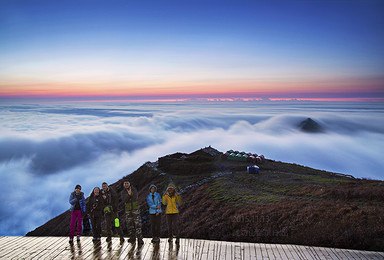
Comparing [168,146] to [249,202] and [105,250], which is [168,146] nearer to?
[249,202]

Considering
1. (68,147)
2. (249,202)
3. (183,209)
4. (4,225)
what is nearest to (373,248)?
(249,202)

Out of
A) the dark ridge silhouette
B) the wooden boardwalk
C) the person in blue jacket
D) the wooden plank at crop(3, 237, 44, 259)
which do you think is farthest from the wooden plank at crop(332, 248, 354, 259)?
the wooden plank at crop(3, 237, 44, 259)

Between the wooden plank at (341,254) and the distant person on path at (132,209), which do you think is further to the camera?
the distant person on path at (132,209)

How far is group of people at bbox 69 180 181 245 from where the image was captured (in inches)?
446

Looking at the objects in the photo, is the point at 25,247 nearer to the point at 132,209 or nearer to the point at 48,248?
the point at 48,248

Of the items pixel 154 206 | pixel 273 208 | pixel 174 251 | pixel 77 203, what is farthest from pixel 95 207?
pixel 273 208

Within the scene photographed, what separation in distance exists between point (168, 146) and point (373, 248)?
185 meters

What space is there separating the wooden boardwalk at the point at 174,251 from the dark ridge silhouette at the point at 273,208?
3064mm

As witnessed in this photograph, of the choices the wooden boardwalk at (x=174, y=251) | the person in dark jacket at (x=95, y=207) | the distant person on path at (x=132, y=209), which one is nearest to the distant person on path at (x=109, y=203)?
the person in dark jacket at (x=95, y=207)

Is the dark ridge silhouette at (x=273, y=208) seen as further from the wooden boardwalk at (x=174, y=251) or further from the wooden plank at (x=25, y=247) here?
the wooden plank at (x=25, y=247)

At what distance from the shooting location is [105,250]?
36.2 ft

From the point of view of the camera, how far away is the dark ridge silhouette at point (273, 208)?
→ 14.6 meters

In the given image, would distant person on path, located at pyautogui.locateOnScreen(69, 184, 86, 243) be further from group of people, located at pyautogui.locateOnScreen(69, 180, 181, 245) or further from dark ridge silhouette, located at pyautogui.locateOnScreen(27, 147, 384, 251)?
dark ridge silhouette, located at pyautogui.locateOnScreen(27, 147, 384, 251)

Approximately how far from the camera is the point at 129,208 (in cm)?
1155
